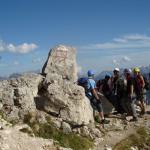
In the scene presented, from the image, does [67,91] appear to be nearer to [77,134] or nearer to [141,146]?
[77,134]

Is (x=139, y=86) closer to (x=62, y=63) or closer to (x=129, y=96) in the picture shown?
(x=129, y=96)

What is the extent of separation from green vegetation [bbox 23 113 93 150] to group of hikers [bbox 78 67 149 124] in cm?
382

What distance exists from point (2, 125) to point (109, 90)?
31.5ft

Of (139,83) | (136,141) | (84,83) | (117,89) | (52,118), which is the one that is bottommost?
(136,141)

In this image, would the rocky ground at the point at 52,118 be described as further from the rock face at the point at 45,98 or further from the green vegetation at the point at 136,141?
the green vegetation at the point at 136,141

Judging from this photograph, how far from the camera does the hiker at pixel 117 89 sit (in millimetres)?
24672

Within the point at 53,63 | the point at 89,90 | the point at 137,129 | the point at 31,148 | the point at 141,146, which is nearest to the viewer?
the point at 31,148

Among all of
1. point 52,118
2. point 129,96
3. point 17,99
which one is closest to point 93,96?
point 129,96

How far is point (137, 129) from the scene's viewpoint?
72.9 feet


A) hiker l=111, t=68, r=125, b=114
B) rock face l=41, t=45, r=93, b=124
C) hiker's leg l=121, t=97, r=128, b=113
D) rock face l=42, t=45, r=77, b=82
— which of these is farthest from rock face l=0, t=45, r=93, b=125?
hiker's leg l=121, t=97, r=128, b=113

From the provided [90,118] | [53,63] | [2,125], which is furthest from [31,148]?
[53,63]

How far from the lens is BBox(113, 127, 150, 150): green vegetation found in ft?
→ 65.3

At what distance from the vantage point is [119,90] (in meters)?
25.1

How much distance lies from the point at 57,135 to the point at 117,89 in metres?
7.16
